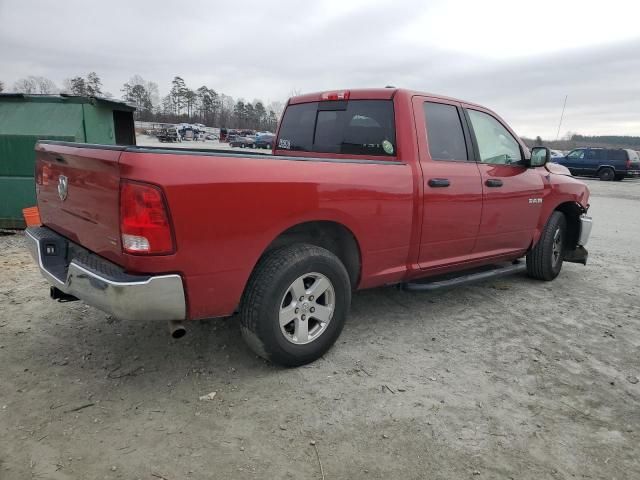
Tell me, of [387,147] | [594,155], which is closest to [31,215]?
[387,147]

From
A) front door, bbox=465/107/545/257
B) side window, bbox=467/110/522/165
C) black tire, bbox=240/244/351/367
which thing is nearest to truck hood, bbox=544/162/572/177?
front door, bbox=465/107/545/257

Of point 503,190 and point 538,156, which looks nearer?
point 503,190

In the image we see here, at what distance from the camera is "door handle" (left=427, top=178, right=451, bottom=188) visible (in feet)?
12.0

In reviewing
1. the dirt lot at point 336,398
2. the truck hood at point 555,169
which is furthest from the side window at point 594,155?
the dirt lot at point 336,398

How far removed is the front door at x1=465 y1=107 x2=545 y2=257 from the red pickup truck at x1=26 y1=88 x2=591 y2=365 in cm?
2

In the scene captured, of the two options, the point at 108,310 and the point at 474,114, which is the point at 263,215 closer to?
the point at 108,310

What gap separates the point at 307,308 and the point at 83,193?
59.8 inches

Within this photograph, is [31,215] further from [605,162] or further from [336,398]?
[605,162]

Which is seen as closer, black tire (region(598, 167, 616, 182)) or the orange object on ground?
the orange object on ground

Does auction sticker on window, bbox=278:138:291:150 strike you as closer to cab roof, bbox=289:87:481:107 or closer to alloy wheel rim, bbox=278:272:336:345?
cab roof, bbox=289:87:481:107

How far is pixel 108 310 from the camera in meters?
2.49

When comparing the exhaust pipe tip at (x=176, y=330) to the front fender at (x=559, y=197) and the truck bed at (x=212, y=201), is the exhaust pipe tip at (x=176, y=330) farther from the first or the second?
the front fender at (x=559, y=197)

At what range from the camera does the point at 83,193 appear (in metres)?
2.73

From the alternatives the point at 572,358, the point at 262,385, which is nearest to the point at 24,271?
the point at 262,385
